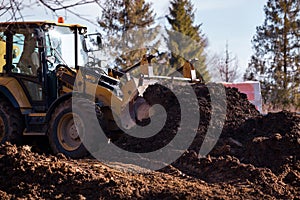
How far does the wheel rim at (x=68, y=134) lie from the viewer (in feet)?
29.0

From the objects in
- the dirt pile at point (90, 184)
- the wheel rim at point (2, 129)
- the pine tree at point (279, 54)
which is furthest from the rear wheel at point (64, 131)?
the pine tree at point (279, 54)

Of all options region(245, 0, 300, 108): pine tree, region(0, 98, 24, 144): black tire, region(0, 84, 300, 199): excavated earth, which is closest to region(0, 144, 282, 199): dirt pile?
region(0, 84, 300, 199): excavated earth

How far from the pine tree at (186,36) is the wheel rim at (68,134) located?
23.6 meters

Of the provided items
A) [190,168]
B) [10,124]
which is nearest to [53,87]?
[10,124]

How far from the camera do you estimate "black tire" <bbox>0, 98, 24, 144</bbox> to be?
30.8ft

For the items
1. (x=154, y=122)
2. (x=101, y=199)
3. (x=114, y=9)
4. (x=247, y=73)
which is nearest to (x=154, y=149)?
(x=154, y=122)

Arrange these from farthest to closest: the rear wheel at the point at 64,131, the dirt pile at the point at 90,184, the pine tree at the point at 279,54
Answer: the pine tree at the point at 279,54, the rear wheel at the point at 64,131, the dirt pile at the point at 90,184

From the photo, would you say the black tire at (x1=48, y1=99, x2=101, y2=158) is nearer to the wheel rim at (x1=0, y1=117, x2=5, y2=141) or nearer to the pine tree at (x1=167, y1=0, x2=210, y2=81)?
the wheel rim at (x1=0, y1=117, x2=5, y2=141)

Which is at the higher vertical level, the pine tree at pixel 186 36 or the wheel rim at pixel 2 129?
the pine tree at pixel 186 36

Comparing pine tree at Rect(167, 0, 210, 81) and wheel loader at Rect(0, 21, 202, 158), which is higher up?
pine tree at Rect(167, 0, 210, 81)

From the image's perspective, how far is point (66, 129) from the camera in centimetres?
899

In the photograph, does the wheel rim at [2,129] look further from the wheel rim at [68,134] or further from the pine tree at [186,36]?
the pine tree at [186,36]

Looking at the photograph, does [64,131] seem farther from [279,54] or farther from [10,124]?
[279,54]

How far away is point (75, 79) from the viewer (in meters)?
9.31
